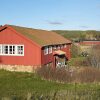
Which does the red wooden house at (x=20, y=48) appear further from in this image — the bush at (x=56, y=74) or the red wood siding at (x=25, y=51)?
the bush at (x=56, y=74)

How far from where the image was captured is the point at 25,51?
3375cm

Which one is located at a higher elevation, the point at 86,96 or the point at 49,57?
the point at 49,57

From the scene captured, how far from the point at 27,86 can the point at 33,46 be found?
1037 cm

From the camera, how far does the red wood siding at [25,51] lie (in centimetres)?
3334

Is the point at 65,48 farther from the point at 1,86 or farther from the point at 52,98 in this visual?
the point at 52,98

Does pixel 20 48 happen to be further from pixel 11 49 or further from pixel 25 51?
pixel 11 49

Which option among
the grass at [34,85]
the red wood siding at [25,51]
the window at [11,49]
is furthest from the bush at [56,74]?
the window at [11,49]

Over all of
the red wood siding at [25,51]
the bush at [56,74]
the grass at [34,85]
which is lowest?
the grass at [34,85]

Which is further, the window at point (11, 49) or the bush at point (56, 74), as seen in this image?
the window at point (11, 49)

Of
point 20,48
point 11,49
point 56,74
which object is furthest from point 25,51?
point 56,74

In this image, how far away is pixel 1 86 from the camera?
23.1 meters

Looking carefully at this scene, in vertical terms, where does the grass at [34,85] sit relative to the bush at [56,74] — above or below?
below

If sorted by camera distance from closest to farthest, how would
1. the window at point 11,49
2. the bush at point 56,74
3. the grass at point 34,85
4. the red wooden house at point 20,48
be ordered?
the grass at point 34,85 → the bush at point 56,74 → the red wooden house at point 20,48 → the window at point 11,49

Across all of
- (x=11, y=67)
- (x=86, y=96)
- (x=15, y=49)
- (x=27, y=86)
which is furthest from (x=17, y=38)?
(x=86, y=96)
